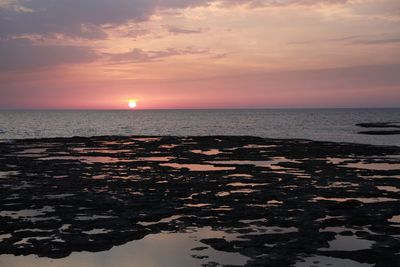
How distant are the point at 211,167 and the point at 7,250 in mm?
21620

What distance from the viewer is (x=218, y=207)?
19734 millimetres

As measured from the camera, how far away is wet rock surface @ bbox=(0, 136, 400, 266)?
1400 cm

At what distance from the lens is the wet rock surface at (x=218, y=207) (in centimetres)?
1400

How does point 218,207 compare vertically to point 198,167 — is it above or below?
above

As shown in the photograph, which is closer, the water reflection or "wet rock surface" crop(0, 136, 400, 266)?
"wet rock surface" crop(0, 136, 400, 266)

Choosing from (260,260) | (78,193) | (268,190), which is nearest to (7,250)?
(260,260)

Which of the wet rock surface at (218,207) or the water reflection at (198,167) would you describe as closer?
the wet rock surface at (218,207)

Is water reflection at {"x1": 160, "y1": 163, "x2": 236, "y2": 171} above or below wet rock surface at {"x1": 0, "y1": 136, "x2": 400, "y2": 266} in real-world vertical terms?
below

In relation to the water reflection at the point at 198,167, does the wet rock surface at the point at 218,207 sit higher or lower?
higher

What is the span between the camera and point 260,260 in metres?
12.5

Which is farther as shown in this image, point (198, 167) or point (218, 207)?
point (198, 167)

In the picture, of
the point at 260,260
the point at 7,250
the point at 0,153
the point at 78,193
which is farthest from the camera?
the point at 0,153

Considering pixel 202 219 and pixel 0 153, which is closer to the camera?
pixel 202 219

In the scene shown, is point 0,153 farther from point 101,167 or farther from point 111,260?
point 111,260
